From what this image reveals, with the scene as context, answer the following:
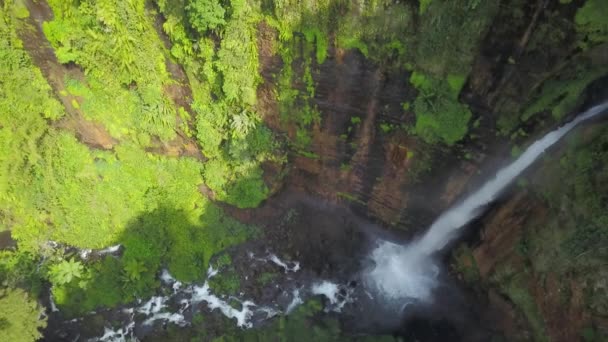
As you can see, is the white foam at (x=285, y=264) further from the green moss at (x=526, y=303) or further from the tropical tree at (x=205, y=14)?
the tropical tree at (x=205, y=14)

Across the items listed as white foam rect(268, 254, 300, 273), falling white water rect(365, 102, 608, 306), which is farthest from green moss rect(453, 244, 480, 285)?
white foam rect(268, 254, 300, 273)

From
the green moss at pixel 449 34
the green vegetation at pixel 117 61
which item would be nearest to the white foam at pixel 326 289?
the green vegetation at pixel 117 61

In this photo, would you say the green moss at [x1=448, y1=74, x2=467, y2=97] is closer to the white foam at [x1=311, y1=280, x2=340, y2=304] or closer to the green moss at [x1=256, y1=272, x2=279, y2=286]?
the white foam at [x1=311, y1=280, x2=340, y2=304]

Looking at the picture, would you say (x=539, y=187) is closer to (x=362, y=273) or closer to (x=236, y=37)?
(x=362, y=273)

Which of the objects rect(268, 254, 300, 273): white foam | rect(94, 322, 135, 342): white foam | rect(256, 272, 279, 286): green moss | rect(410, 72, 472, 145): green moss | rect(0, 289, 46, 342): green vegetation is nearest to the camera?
rect(410, 72, 472, 145): green moss

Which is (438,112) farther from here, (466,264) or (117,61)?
(117,61)

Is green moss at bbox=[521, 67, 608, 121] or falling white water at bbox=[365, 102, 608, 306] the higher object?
green moss at bbox=[521, 67, 608, 121]
